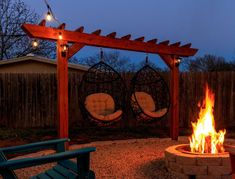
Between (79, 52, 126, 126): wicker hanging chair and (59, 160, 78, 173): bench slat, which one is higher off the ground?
(79, 52, 126, 126): wicker hanging chair

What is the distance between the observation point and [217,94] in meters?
11.3

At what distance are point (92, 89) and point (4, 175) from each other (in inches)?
288

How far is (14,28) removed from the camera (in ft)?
62.0

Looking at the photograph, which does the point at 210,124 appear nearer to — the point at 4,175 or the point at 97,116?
the point at 97,116

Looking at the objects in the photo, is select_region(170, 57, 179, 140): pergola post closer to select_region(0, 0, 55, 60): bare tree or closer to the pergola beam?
the pergola beam

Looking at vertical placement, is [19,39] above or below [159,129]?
above

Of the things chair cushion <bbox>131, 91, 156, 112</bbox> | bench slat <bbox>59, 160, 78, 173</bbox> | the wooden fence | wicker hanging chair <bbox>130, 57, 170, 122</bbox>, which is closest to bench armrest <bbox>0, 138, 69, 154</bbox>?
bench slat <bbox>59, 160, 78, 173</bbox>

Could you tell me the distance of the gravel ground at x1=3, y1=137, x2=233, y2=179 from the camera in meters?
5.32

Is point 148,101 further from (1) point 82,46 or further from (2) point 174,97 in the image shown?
(1) point 82,46

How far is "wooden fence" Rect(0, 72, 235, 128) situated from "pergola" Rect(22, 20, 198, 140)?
2703mm

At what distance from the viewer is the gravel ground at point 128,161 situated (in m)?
5.32

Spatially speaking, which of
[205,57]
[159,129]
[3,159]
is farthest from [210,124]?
[205,57]

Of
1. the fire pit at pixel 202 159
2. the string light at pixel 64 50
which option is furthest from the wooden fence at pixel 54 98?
the fire pit at pixel 202 159

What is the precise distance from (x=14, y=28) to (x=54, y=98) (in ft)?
29.6
